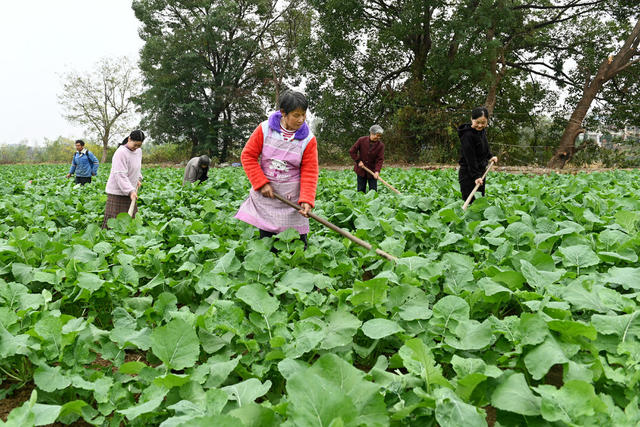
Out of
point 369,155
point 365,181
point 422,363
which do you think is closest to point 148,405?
point 422,363

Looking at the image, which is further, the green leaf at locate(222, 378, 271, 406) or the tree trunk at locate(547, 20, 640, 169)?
the tree trunk at locate(547, 20, 640, 169)

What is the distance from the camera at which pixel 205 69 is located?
35.1m

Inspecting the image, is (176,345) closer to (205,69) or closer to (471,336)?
(471,336)

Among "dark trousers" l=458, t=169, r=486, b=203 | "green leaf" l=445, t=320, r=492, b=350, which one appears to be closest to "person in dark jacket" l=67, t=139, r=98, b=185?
"dark trousers" l=458, t=169, r=486, b=203

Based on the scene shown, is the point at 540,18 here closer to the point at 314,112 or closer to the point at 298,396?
the point at 314,112

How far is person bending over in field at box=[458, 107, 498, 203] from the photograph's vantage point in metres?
5.13

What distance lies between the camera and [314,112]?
95.6 ft

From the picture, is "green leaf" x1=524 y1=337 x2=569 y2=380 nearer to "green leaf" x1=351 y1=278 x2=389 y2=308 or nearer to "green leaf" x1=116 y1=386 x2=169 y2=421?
"green leaf" x1=351 y1=278 x2=389 y2=308

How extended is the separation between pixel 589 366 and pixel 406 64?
90.8 ft

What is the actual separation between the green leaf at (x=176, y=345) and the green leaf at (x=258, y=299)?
1.30 feet

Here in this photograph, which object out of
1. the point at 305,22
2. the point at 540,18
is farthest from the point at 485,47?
the point at 305,22

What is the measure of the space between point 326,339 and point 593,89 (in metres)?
24.5

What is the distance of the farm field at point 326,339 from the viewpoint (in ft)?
4.71

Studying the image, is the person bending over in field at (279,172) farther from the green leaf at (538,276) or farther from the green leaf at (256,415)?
the green leaf at (256,415)
